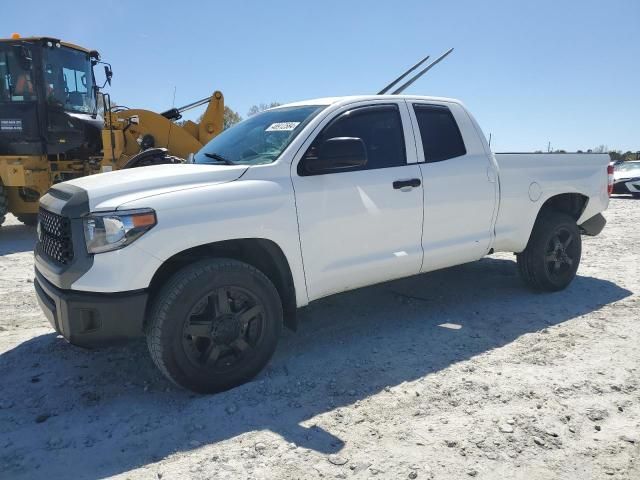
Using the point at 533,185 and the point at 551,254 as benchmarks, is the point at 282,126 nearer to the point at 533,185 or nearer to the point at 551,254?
the point at 533,185

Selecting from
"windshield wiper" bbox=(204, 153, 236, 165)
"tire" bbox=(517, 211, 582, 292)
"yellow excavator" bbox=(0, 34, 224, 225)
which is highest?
"yellow excavator" bbox=(0, 34, 224, 225)

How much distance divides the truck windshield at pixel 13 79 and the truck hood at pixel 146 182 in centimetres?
732

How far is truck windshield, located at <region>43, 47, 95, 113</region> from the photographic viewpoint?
9742 mm

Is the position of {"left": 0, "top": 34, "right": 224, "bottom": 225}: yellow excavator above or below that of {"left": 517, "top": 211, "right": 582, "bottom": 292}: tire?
above

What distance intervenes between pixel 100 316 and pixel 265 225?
1.14 metres

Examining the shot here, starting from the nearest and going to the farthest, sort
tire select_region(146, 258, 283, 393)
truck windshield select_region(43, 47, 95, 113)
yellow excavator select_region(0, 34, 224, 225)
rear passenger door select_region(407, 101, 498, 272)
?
tire select_region(146, 258, 283, 393) < rear passenger door select_region(407, 101, 498, 272) < yellow excavator select_region(0, 34, 224, 225) < truck windshield select_region(43, 47, 95, 113)

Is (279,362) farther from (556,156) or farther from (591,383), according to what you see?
(556,156)

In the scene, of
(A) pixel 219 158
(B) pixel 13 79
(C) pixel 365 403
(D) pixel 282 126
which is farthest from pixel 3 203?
(C) pixel 365 403

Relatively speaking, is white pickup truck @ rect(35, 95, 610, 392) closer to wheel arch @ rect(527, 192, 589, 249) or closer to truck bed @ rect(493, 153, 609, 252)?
truck bed @ rect(493, 153, 609, 252)

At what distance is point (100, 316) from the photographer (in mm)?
3014

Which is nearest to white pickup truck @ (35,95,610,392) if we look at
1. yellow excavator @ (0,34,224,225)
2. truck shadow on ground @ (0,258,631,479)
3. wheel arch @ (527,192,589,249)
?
truck shadow on ground @ (0,258,631,479)

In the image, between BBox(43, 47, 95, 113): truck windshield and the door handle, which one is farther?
BBox(43, 47, 95, 113): truck windshield

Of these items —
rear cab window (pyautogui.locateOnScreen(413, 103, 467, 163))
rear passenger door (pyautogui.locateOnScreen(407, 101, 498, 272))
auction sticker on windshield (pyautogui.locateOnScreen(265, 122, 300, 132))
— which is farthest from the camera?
rear cab window (pyautogui.locateOnScreen(413, 103, 467, 163))

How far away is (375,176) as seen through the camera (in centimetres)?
398
